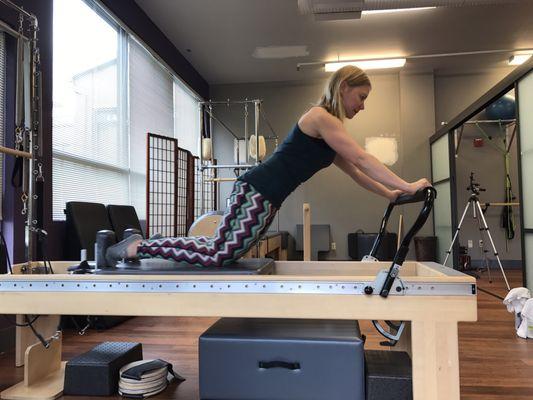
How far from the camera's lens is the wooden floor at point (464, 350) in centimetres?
176

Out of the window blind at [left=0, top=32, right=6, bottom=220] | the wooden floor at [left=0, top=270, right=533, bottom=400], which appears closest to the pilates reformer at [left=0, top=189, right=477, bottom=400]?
the wooden floor at [left=0, top=270, right=533, bottom=400]

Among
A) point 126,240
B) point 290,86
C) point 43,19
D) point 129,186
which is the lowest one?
point 126,240

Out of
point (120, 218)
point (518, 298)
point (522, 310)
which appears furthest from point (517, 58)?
point (120, 218)

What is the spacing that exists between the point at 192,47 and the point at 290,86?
1.91 m

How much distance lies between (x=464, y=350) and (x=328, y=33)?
3.82m

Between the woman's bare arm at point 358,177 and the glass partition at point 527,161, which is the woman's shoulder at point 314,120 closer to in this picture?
the woman's bare arm at point 358,177

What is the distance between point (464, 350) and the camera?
2270 mm

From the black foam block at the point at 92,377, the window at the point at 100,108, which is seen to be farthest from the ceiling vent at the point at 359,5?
the black foam block at the point at 92,377

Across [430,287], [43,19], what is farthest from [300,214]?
[430,287]

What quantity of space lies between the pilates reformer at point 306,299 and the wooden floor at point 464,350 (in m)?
0.69

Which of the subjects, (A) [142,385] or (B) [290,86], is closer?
(A) [142,385]

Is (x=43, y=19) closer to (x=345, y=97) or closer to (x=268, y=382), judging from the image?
(x=345, y=97)

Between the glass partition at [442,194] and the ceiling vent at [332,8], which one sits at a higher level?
the ceiling vent at [332,8]

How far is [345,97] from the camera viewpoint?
56.2 inches
